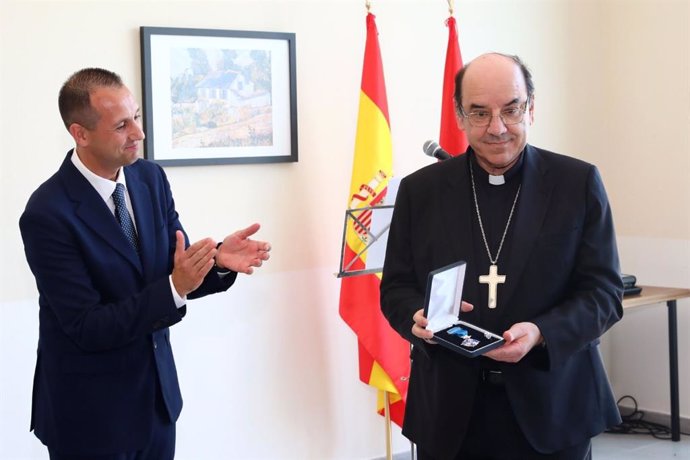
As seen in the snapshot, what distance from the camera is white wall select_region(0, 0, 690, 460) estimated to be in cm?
331

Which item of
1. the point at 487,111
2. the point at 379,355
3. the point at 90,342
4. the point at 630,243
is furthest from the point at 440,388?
the point at 630,243

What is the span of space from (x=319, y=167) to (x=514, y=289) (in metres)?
2.10

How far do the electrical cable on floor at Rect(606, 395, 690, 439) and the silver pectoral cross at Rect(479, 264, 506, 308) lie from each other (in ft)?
9.98

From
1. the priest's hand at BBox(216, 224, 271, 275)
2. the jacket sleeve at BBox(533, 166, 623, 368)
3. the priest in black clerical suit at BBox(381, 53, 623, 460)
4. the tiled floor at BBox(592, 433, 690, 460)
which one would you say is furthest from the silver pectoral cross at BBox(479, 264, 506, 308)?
the tiled floor at BBox(592, 433, 690, 460)

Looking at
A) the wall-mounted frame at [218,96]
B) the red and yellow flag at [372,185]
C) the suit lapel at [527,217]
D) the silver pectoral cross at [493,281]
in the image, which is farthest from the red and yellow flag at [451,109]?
the silver pectoral cross at [493,281]

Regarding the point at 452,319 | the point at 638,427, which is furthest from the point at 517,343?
the point at 638,427

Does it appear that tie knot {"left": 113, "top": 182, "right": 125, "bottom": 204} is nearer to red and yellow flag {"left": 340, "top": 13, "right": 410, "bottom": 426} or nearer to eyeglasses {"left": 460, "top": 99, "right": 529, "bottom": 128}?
eyeglasses {"left": 460, "top": 99, "right": 529, "bottom": 128}

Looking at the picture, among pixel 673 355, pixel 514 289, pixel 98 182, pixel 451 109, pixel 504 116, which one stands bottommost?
pixel 673 355

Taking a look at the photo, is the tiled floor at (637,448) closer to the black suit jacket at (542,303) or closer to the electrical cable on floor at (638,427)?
the electrical cable on floor at (638,427)

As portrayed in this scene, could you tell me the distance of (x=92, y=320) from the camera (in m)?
2.13

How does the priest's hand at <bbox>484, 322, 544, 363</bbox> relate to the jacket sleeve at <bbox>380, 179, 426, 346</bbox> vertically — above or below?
below

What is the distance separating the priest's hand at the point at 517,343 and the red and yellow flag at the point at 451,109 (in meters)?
1.98

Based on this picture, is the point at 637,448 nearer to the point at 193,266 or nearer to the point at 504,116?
the point at 504,116

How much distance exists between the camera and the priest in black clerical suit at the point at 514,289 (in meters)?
1.95
